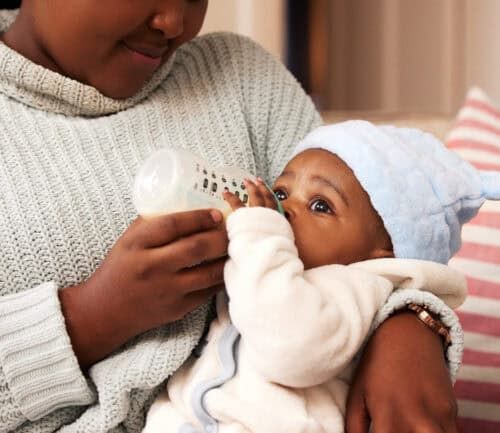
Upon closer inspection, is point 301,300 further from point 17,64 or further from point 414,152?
point 17,64

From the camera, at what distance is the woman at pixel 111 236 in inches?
32.9

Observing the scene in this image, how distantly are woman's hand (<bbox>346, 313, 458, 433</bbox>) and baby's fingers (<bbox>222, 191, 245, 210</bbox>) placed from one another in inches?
7.2

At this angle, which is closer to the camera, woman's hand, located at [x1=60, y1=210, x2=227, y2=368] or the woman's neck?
woman's hand, located at [x1=60, y1=210, x2=227, y2=368]

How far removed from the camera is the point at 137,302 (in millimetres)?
870

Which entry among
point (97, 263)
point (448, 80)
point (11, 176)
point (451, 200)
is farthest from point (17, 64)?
point (448, 80)

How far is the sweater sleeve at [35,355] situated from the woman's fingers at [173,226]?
139mm

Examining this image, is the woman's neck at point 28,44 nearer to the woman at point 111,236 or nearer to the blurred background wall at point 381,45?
the woman at point 111,236

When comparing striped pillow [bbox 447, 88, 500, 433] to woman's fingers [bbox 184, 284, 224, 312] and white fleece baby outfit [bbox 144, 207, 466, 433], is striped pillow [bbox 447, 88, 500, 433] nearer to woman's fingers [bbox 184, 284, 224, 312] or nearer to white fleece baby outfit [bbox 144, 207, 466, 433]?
white fleece baby outfit [bbox 144, 207, 466, 433]

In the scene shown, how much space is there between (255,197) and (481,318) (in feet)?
1.65

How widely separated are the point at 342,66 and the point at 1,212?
175cm

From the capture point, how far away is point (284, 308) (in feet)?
2.55

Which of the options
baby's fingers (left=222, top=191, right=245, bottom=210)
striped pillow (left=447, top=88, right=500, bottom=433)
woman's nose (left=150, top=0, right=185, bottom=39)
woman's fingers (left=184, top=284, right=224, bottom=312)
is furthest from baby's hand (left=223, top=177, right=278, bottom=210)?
striped pillow (left=447, top=88, right=500, bottom=433)

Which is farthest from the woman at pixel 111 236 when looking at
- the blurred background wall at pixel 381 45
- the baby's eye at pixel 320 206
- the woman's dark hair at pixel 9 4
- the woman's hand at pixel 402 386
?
the blurred background wall at pixel 381 45

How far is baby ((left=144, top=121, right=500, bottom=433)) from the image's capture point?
79 centimetres
